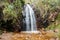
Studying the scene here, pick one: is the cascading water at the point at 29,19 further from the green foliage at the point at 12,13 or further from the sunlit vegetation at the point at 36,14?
the green foliage at the point at 12,13

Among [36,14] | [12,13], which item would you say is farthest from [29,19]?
[12,13]

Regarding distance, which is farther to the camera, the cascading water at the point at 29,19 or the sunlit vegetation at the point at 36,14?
the cascading water at the point at 29,19

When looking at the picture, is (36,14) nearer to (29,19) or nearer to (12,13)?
(29,19)

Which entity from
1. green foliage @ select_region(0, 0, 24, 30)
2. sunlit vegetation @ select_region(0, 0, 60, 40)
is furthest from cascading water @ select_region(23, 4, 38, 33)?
green foliage @ select_region(0, 0, 24, 30)

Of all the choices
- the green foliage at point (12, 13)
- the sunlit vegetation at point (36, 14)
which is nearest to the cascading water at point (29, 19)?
the sunlit vegetation at point (36, 14)

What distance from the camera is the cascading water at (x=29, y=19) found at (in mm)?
11984

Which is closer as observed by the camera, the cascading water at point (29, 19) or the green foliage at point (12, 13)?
the green foliage at point (12, 13)

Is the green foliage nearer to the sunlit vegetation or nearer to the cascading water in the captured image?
the sunlit vegetation

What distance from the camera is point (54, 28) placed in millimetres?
11344

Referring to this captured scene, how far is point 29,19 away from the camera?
12281mm

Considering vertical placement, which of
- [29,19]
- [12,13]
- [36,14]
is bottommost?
[29,19]

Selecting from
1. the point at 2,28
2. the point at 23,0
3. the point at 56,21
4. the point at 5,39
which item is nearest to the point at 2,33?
the point at 2,28

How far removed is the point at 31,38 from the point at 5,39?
4.43ft

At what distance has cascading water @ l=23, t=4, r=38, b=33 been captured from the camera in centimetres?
1198
